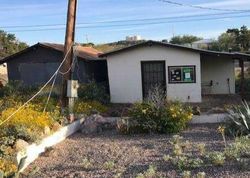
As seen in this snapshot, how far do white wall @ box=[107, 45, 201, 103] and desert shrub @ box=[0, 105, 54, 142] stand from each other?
26.1ft

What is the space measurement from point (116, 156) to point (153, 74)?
Result: 37.7ft

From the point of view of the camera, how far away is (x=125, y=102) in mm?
23109

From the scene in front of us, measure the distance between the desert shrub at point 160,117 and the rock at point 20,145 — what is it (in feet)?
13.2

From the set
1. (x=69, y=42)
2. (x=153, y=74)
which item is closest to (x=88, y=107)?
(x=69, y=42)

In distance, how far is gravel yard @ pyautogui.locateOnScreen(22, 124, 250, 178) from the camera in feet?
32.4

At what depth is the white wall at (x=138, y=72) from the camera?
73.5 ft

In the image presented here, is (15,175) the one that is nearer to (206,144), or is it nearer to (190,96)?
(206,144)

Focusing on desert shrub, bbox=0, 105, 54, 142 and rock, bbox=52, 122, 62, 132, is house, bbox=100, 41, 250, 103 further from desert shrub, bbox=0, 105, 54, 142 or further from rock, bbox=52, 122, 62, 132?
rock, bbox=52, 122, 62, 132

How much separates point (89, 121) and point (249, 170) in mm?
7635

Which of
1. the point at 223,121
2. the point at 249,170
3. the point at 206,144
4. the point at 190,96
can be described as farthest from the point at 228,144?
the point at 190,96

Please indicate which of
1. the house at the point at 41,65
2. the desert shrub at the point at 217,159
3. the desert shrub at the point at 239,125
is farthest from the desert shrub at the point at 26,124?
the house at the point at 41,65

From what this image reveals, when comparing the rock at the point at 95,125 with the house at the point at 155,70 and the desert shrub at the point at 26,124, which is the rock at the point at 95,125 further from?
the house at the point at 155,70

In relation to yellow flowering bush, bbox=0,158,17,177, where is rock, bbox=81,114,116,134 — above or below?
above

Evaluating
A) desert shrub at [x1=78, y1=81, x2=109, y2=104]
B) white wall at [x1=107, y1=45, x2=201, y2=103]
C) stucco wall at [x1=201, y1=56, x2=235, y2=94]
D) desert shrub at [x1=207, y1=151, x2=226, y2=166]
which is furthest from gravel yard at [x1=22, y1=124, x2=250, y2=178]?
stucco wall at [x1=201, y1=56, x2=235, y2=94]
